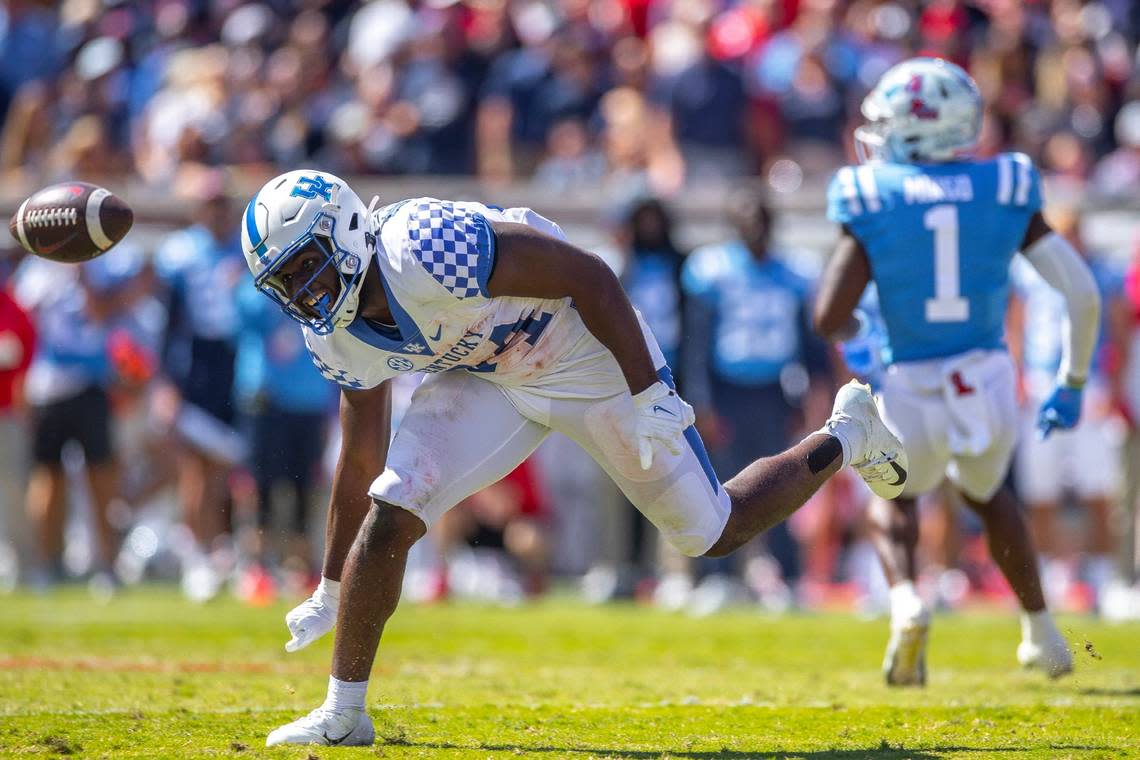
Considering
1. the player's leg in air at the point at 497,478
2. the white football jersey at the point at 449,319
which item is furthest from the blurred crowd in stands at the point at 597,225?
the white football jersey at the point at 449,319

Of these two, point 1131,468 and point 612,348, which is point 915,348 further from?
point 1131,468

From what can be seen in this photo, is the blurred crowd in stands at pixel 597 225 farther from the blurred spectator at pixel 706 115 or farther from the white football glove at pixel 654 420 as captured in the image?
the white football glove at pixel 654 420

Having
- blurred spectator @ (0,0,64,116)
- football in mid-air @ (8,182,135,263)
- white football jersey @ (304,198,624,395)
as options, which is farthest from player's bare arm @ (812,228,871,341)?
blurred spectator @ (0,0,64,116)

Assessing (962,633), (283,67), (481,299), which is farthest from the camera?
(283,67)

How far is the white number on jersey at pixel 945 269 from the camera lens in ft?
19.4

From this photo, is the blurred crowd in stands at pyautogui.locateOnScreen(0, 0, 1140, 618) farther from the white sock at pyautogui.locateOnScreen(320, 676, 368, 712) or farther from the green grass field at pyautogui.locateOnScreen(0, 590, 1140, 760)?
the white sock at pyautogui.locateOnScreen(320, 676, 368, 712)

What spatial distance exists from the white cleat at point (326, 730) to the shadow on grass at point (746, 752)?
5.5 inches

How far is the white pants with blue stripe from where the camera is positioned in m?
4.66

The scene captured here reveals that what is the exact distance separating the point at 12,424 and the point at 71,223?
18.8 feet

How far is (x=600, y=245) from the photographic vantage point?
418 inches

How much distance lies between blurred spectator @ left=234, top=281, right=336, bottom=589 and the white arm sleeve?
487 centimetres

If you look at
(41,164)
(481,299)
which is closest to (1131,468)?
(481,299)

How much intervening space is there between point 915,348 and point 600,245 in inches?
188

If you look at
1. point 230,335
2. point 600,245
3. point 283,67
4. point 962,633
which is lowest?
point 962,633
